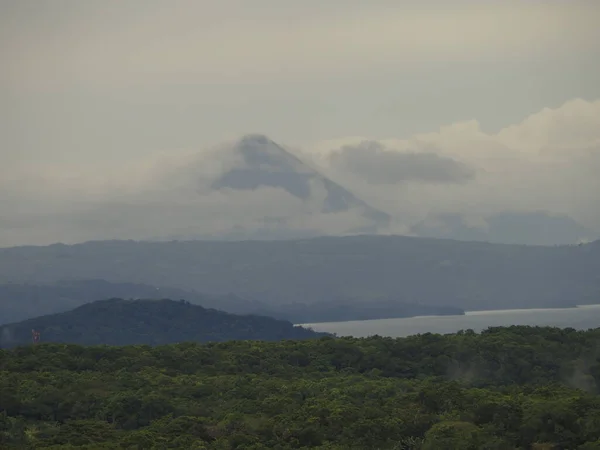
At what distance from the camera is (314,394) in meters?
116

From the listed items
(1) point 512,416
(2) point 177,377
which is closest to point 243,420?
(1) point 512,416

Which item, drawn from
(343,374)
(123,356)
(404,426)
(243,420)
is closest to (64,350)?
(123,356)

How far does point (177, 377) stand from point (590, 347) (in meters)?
52.8

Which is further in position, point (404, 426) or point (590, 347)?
point (590, 347)

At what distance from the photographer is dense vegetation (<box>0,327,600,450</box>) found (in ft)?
Answer: 306

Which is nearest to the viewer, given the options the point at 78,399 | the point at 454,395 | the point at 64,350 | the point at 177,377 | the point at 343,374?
the point at 454,395

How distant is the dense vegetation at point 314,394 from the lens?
3666 inches

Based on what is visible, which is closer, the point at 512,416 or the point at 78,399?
the point at 512,416

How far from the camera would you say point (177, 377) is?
132125 mm

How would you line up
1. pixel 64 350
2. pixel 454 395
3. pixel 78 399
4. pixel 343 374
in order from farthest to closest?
1. pixel 64 350
2. pixel 343 374
3. pixel 78 399
4. pixel 454 395

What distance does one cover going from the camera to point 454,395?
342 feet

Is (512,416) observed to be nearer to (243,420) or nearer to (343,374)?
(243,420)

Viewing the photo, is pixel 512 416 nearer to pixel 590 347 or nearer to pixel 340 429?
pixel 340 429

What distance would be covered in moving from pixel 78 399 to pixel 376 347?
51.1 metres
